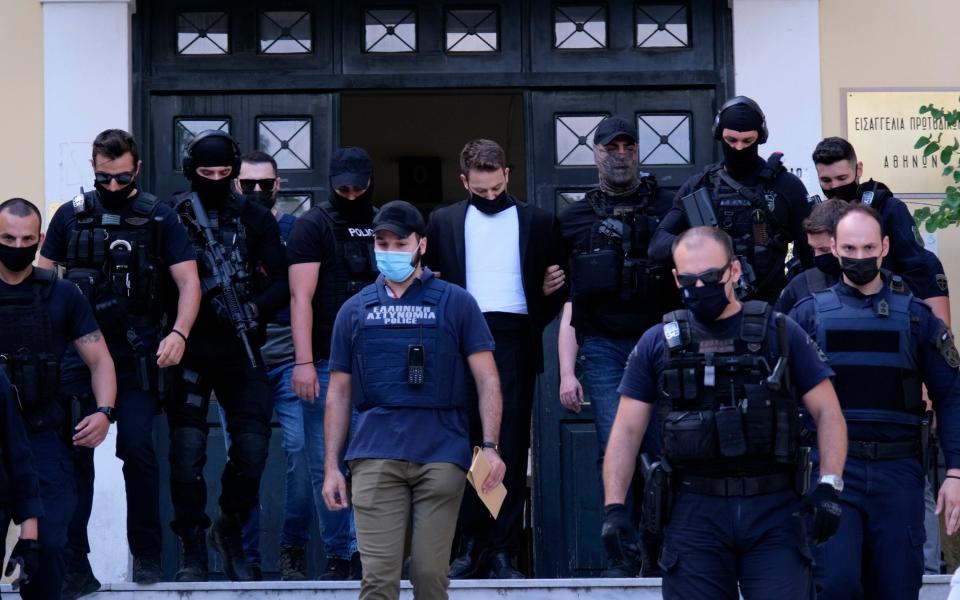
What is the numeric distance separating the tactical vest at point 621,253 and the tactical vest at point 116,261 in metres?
2.03

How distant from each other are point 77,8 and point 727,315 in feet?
17.2

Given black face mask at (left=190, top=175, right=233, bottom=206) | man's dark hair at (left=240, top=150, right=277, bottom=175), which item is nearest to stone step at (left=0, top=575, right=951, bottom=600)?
black face mask at (left=190, top=175, right=233, bottom=206)

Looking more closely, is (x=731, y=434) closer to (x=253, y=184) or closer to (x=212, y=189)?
(x=212, y=189)

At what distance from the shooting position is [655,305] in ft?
25.2

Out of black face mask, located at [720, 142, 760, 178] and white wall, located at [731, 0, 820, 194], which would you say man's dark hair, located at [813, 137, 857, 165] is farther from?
white wall, located at [731, 0, 820, 194]

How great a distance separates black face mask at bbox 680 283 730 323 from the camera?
19.0 ft

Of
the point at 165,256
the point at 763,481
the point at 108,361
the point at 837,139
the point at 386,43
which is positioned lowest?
the point at 763,481

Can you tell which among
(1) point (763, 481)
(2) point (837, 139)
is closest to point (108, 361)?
(1) point (763, 481)

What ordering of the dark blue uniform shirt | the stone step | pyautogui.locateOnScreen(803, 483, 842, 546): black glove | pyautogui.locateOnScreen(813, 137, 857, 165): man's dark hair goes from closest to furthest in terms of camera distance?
1. pyautogui.locateOnScreen(803, 483, 842, 546): black glove
2. the dark blue uniform shirt
3. the stone step
4. pyautogui.locateOnScreen(813, 137, 857, 165): man's dark hair

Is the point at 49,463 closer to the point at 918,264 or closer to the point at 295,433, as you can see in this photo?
the point at 295,433

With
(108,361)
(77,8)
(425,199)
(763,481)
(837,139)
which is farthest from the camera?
(425,199)

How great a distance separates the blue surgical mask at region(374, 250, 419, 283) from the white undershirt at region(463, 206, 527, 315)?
1.12 m

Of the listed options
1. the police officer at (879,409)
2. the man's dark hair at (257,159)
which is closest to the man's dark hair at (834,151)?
the police officer at (879,409)

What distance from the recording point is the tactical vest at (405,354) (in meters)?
6.57
